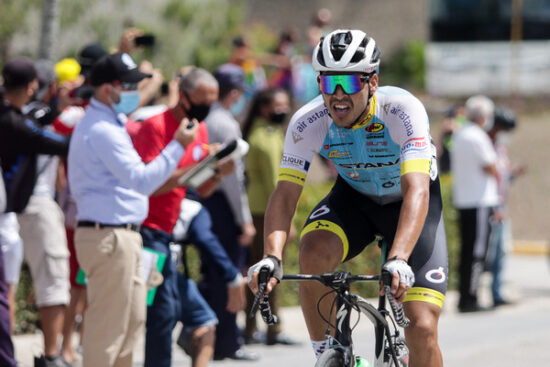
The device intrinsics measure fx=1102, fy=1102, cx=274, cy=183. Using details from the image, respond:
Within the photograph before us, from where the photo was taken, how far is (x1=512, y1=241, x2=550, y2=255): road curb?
18.5 metres

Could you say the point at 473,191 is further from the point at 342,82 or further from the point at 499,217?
the point at 342,82

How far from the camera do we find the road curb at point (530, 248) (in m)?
18.5

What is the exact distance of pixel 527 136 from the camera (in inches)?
1038

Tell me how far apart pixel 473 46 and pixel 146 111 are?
2116 centimetres

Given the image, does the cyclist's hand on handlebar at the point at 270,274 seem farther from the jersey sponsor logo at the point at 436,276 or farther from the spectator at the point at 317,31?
the spectator at the point at 317,31

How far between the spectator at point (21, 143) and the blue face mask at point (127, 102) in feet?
2.91

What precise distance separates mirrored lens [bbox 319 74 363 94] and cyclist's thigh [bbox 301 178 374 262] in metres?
0.79

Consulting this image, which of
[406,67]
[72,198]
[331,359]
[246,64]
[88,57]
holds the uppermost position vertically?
[406,67]

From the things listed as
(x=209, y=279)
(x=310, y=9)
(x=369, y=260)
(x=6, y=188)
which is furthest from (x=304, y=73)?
(x=310, y=9)

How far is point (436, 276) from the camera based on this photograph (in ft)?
17.7

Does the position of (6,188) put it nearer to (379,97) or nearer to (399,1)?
(379,97)

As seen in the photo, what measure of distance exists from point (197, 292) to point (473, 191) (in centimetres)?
515

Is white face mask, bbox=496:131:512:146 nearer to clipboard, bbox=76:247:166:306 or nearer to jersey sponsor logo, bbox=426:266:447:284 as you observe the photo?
clipboard, bbox=76:247:166:306

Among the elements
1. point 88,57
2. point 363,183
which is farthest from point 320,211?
point 88,57
